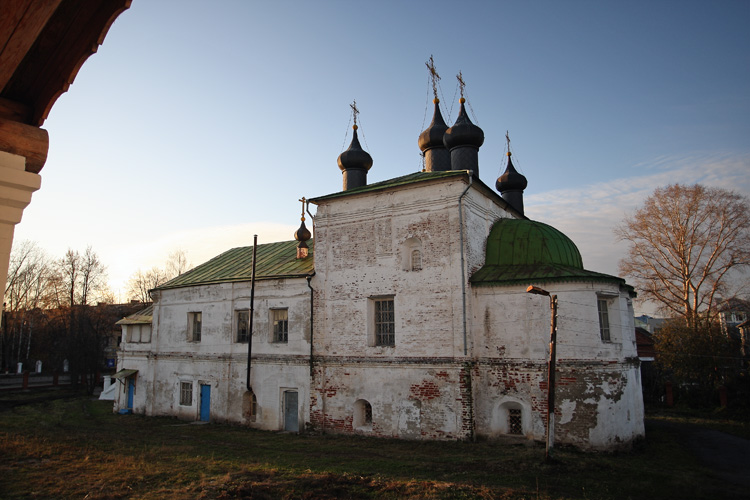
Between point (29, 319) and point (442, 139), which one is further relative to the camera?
point (29, 319)

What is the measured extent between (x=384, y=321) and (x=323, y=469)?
241 inches

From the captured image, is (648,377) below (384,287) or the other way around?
below

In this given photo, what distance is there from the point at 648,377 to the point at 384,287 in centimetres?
1975

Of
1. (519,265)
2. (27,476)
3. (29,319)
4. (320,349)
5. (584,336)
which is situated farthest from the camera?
(29,319)

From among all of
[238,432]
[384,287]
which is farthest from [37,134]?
[238,432]

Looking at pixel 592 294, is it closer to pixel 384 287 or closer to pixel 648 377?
pixel 384 287

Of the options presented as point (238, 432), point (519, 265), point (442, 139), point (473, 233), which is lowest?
point (238, 432)

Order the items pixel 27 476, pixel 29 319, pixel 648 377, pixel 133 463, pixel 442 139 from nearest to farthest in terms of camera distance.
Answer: pixel 27 476 < pixel 133 463 < pixel 442 139 < pixel 648 377 < pixel 29 319

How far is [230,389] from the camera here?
68.1 feet

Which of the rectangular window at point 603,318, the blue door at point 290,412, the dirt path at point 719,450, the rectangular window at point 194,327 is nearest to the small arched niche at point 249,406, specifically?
the blue door at point 290,412

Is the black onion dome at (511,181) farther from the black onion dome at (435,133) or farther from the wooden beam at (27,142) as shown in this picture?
the wooden beam at (27,142)

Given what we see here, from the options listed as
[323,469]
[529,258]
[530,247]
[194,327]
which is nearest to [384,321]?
[529,258]

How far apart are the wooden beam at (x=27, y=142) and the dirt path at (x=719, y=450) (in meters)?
14.8

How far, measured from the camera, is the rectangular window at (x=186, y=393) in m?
22.5
